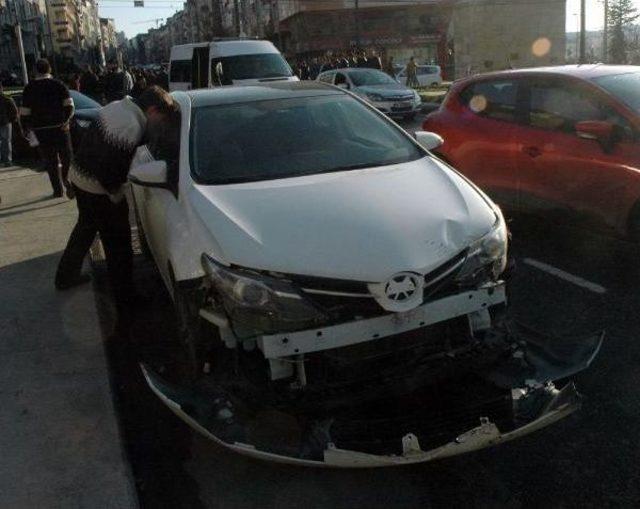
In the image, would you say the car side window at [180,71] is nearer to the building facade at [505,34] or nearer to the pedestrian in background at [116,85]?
the pedestrian in background at [116,85]

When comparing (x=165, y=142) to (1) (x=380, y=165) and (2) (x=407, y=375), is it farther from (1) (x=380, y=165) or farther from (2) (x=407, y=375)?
(2) (x=407, y=375)

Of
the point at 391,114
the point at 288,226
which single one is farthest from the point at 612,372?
the point at 391,114

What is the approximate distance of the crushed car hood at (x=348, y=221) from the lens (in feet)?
10.2

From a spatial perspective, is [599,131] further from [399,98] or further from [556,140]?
[399,98]

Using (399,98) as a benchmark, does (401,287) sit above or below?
above

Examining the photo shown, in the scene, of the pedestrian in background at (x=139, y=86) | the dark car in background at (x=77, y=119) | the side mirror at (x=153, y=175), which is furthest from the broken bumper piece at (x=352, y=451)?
the pedestrian in background at (x=139, y=86)

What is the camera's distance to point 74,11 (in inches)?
4734

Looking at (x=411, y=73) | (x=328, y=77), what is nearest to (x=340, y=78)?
(x=328, y=77)

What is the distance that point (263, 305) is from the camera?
3068 millimetres

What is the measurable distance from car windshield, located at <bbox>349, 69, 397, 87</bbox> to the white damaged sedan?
1678cm

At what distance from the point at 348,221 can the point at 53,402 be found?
1.79 metres

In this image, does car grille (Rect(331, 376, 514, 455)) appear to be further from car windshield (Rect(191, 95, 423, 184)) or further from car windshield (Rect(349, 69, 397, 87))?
car windshield (Rect(349, 69, 397, 87))

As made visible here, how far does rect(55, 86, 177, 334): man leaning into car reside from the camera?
464 centimetres

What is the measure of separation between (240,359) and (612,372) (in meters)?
2.07
